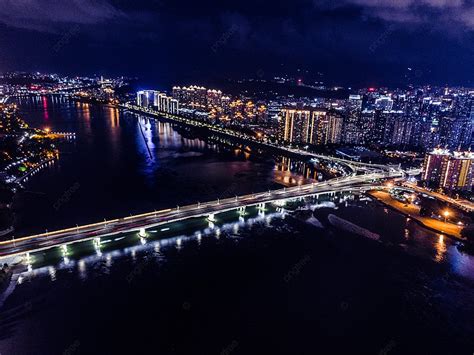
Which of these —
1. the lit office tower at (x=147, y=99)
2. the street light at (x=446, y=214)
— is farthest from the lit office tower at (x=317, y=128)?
the lit office tower at (x=147, y=99)

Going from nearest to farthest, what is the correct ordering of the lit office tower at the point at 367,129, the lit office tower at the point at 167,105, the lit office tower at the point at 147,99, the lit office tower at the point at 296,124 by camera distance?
1. the lit office tower at the point at 296,124
2. the lit office tower at the point at 367,129
3. the lit office tower at the point at 167,105
4. the lit office tower at the point at 147,99

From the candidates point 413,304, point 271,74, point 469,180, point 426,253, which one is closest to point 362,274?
point 413,304

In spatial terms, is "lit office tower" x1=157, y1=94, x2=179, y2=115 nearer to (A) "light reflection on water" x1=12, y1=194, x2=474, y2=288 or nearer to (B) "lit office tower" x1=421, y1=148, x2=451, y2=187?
(B) "lit office tower" x1=421, y1=148, x2=451, y2=187

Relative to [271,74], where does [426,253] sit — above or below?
below

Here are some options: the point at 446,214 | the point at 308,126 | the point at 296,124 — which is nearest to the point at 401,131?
the point at 308,126

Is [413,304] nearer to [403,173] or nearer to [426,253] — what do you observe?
[426,253]

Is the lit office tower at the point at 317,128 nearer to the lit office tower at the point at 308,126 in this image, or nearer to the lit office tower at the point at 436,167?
the lit office tower at the point at 308,126
